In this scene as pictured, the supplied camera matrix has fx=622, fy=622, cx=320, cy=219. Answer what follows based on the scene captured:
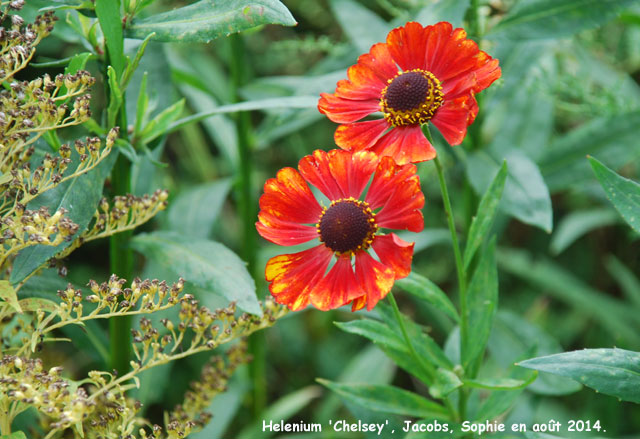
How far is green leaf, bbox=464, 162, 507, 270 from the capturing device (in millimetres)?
801

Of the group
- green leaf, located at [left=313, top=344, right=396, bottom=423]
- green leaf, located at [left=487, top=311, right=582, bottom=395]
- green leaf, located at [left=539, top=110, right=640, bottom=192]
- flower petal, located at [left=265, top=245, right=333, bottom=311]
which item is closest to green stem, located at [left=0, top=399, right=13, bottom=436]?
flower petal, located at [left=265, top=245, right=333, bottom=311]

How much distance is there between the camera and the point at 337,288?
70 centimetres

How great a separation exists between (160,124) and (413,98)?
385mm

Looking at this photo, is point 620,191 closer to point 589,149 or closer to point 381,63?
point 381,63

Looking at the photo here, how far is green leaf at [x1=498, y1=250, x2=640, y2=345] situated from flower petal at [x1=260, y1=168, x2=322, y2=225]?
94 centimetres

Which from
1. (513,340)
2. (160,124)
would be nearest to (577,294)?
Result: (513,340)

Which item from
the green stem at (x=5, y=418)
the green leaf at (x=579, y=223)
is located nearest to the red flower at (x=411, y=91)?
the green stem at (x=5, y=418)

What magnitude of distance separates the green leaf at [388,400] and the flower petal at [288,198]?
0.26 metres

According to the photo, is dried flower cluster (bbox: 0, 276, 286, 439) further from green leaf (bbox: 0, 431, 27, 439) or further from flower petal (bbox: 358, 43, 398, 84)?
flower petal (bbox: 358, 43, 398, 84)

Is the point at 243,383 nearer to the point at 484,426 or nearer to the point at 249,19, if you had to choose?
the point at 484,426

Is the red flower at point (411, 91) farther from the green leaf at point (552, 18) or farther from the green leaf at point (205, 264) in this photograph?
the green leaf at point (552, 18)

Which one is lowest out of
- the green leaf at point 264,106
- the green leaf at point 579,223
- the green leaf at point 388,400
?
the green leaf at point 579,223

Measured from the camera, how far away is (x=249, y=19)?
0.73 meters

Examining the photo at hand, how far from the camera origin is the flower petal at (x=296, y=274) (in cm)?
71
